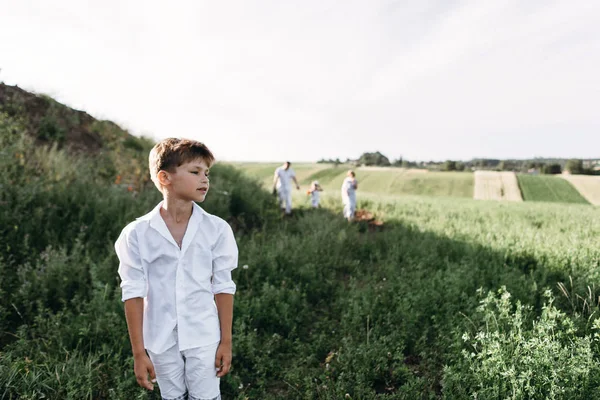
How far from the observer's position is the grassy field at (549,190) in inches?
1508

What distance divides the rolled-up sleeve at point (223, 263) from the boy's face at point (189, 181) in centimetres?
28

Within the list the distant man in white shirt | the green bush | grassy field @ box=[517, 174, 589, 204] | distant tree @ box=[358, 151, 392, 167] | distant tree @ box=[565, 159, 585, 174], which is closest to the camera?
the green bush

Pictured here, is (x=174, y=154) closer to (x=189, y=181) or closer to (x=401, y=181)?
(x=189, y=181)

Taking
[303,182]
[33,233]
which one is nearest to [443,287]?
[33,233]

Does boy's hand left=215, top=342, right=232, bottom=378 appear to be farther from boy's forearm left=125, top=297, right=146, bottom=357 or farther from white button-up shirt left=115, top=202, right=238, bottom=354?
boy's forearm left=125, top=297, right=146, bottom=357

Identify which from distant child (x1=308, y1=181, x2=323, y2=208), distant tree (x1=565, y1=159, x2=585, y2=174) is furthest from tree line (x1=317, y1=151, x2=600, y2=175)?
distant child (x1=308, y1=181, x2=323, y2=208)

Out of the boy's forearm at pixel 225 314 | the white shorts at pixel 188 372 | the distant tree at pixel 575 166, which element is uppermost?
the distant tree at pixel 575 166

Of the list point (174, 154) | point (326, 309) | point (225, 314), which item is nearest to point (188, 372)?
point (225, 314)

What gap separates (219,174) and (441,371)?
31.5 feet

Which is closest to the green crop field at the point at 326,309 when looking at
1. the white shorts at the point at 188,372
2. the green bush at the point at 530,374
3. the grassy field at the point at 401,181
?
the green bush at the point at 530,374

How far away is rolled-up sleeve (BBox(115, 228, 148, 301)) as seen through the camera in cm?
178

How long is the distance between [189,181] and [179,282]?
0.55m

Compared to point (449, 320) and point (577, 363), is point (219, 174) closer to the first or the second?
point (449, 320)

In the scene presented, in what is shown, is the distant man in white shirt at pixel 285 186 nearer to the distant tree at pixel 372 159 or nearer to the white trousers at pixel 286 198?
the white trousers at pixel 286 198
